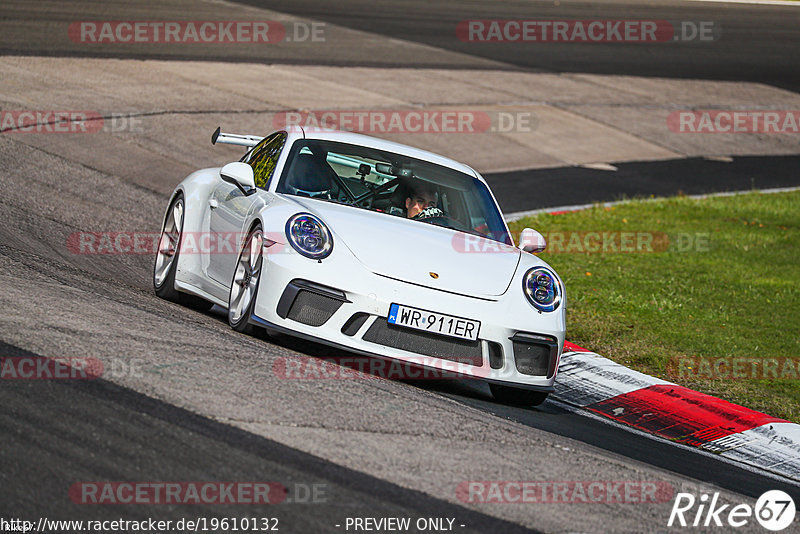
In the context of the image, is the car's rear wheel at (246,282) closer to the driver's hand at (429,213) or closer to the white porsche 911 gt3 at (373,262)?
the white porsche 911 gt3 at (373,262)

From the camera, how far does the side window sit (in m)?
7.86

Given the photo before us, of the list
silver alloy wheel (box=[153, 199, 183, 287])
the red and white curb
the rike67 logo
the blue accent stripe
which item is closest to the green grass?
the red and white curb

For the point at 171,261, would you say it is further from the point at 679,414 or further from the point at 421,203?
the point at 679,414

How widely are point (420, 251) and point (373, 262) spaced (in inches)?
15.7

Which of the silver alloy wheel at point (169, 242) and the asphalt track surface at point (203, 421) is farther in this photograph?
the silver alloy wheel at point (169, 242)

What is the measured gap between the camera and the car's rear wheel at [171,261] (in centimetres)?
823

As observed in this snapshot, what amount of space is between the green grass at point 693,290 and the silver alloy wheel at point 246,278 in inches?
119

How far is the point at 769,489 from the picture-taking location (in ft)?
20.3

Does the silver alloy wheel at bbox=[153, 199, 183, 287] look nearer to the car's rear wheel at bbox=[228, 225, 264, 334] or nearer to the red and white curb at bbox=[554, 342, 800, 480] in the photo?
the car's rear wheel at bbox=[228, 225, 264, 334]

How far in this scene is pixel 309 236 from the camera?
6.75m

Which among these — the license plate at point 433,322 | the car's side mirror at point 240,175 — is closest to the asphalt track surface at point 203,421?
the license plate at point 433,322

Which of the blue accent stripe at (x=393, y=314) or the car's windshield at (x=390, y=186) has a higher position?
the car's windshield at (x=390, y=186)

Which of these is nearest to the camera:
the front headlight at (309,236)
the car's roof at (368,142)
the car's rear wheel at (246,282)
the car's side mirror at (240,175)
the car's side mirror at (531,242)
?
the front headlight at (309,236)

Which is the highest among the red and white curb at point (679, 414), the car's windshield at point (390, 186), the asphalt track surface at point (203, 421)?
the car's windshield at point (390, 186)
